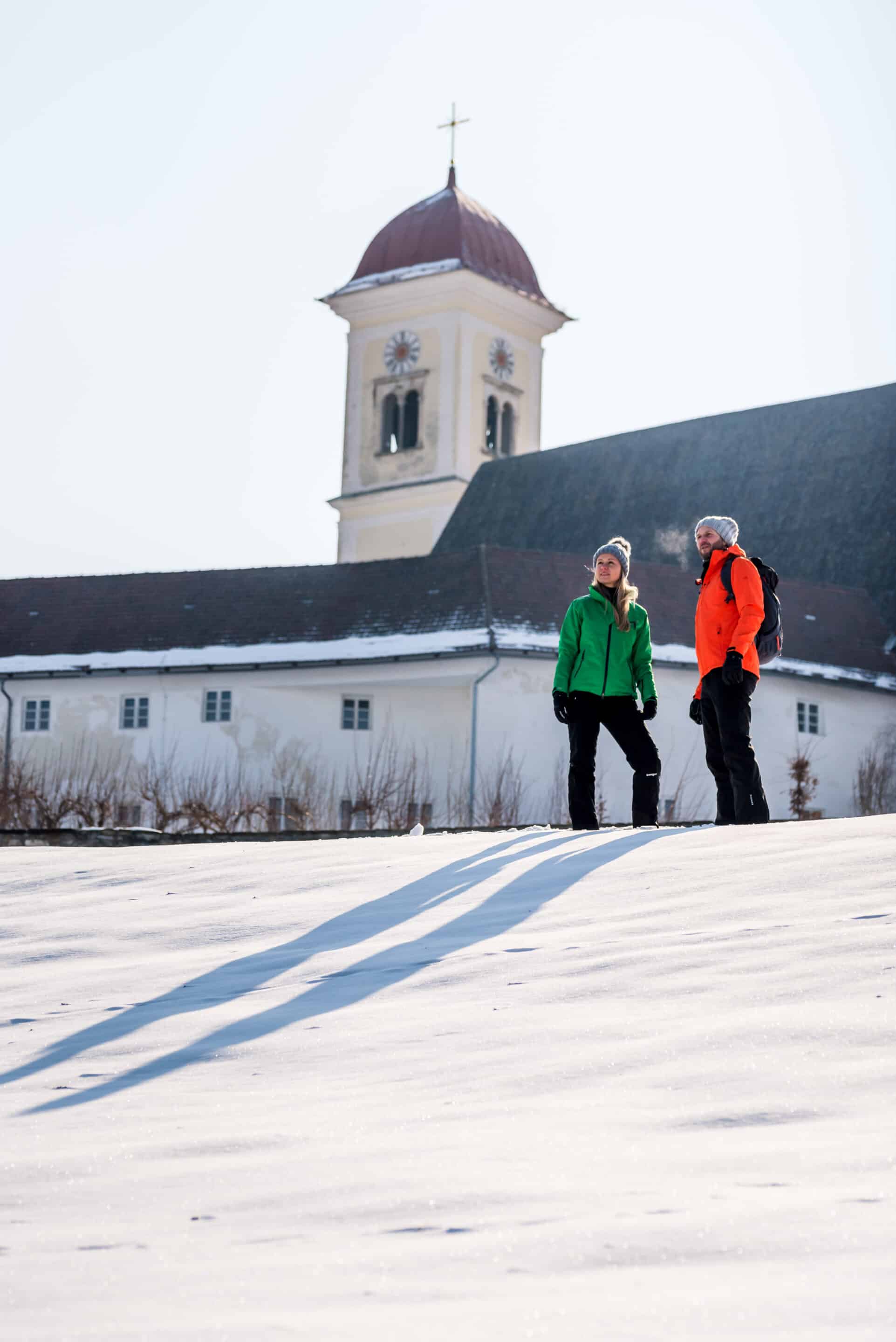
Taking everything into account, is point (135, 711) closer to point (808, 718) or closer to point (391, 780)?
point (391, 780)

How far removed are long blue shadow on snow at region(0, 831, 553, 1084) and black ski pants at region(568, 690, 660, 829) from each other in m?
1.37

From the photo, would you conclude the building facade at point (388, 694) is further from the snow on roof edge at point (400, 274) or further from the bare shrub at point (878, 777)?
the snow on roof edge at point (400, 274)

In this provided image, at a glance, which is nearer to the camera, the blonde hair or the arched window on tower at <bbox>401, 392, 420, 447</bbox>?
the blonde hair

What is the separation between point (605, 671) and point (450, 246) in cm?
4078

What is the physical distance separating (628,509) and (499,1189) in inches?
1366

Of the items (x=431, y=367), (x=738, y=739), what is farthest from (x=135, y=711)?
(x=431, y=367)

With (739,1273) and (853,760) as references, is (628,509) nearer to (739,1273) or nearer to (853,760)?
(853,760)

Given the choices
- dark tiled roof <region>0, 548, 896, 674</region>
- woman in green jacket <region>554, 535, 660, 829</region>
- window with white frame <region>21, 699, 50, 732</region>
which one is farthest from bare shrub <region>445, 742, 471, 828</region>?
woman in green jacket <region>554, 535, 660, 829</region>

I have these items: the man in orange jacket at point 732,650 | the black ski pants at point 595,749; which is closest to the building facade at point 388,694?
the black ski pants at point 595,749

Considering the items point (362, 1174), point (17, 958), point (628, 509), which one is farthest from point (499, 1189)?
point (628, 509)

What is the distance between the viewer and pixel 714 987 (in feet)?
12.9

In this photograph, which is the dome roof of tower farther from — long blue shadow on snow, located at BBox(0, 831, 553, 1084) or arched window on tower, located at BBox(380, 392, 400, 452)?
long blue shadow on snow, located at BBox(0, 831, 553, 1084)

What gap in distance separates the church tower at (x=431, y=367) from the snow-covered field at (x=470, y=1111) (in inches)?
1542

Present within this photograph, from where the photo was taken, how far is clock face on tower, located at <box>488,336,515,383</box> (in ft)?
154
